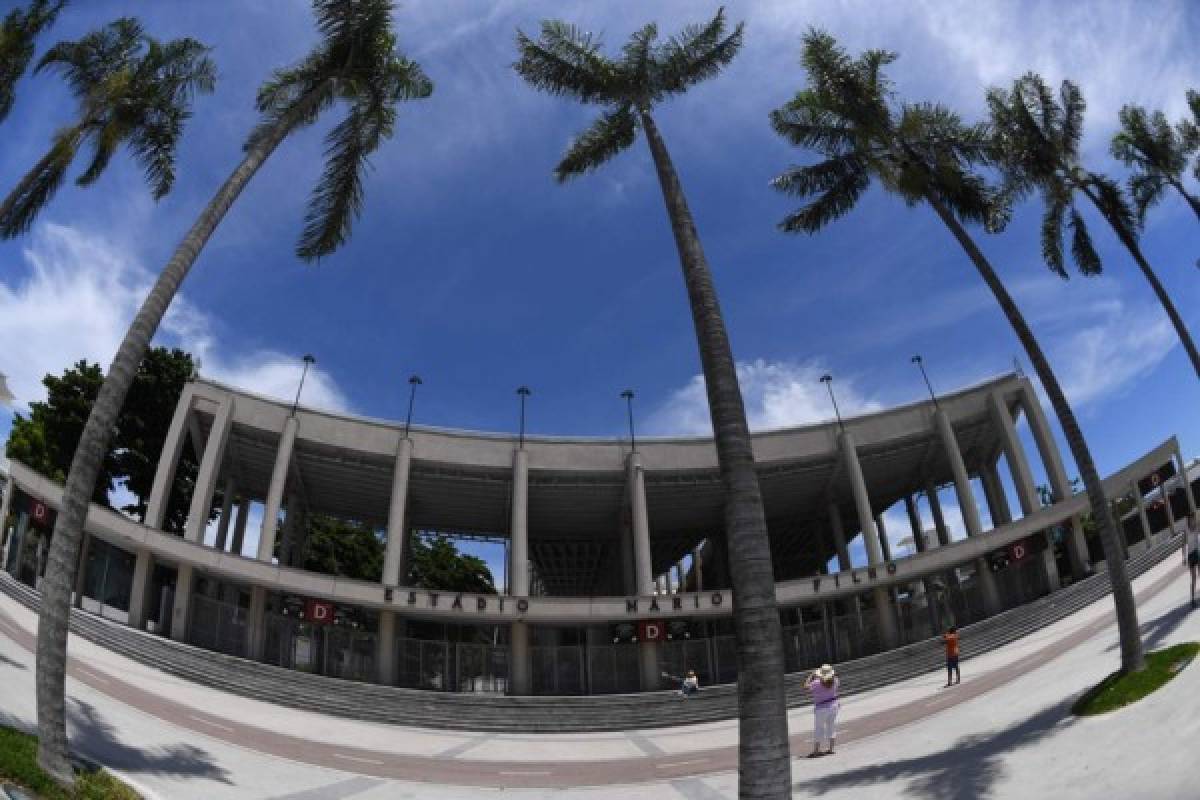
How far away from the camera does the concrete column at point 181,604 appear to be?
29703mm

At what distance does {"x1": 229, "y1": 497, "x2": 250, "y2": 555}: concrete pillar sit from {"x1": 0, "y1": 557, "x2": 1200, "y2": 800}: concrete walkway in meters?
16.7

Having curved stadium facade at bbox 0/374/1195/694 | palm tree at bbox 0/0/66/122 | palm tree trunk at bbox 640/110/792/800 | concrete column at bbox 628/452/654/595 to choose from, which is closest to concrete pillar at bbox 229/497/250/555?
curved stadium facade at bbox 0/374/1195/694

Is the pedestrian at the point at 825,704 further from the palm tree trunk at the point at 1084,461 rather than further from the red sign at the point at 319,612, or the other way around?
the red sign at the point at 319,612

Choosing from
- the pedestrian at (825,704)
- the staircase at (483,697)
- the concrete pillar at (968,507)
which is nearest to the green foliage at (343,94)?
the pedestrian at (825,704)

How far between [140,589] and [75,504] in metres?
25.3

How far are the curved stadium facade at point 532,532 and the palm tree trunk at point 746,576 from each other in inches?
989

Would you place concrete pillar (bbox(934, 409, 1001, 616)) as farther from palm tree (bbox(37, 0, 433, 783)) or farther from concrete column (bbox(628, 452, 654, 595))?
palm tree (bbox(37, 0, 433, 783))

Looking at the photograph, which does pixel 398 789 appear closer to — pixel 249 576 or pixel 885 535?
pixel 249 576

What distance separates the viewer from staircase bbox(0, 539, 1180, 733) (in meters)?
24.0

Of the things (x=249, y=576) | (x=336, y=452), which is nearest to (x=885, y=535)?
(x=336, y=452)

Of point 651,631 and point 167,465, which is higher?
point 167,465

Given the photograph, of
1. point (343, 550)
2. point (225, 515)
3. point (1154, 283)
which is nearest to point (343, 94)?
point (1154, 283)

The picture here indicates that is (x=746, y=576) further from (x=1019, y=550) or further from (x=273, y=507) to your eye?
(x=1019, y=550)

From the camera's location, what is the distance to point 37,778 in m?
7.32
